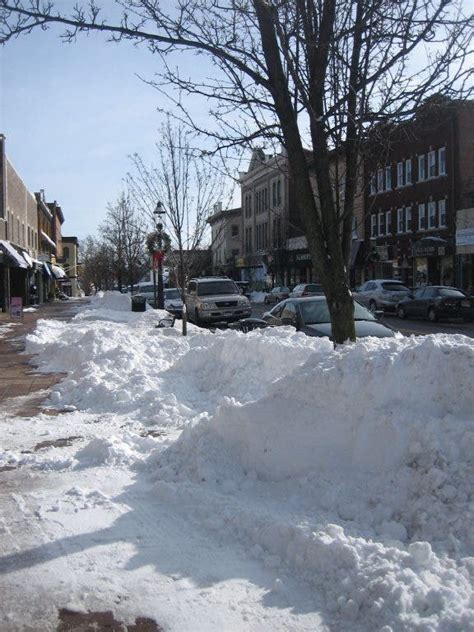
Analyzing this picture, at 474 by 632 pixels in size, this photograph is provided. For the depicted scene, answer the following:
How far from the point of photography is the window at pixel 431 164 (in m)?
36.9

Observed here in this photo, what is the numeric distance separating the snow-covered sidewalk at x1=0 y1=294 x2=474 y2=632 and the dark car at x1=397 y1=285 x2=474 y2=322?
68.9ft

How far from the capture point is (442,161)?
3622cm

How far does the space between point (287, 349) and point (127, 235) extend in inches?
1516

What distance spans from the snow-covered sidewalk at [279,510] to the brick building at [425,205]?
26626mm

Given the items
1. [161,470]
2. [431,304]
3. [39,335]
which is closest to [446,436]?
[161,470]

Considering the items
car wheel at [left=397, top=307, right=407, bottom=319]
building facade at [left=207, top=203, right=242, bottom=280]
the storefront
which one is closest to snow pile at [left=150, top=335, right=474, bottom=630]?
car wheel at [left=397, top=307, right=407, bottom=319]

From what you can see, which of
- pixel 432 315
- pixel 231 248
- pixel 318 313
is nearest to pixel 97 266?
pixel 231 248

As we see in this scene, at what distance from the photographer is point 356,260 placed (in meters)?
44.5

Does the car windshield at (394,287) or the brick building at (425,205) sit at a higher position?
the brick building at (425,205)

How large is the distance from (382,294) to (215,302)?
36.5ft

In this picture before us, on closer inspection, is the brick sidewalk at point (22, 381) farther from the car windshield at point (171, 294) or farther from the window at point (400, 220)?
the window at point (400, 220)

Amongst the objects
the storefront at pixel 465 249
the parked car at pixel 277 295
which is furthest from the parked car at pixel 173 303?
the storefront at pixel 465 249

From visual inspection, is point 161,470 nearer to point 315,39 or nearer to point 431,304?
point 315,39

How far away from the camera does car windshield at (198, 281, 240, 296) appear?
24.7 metres
